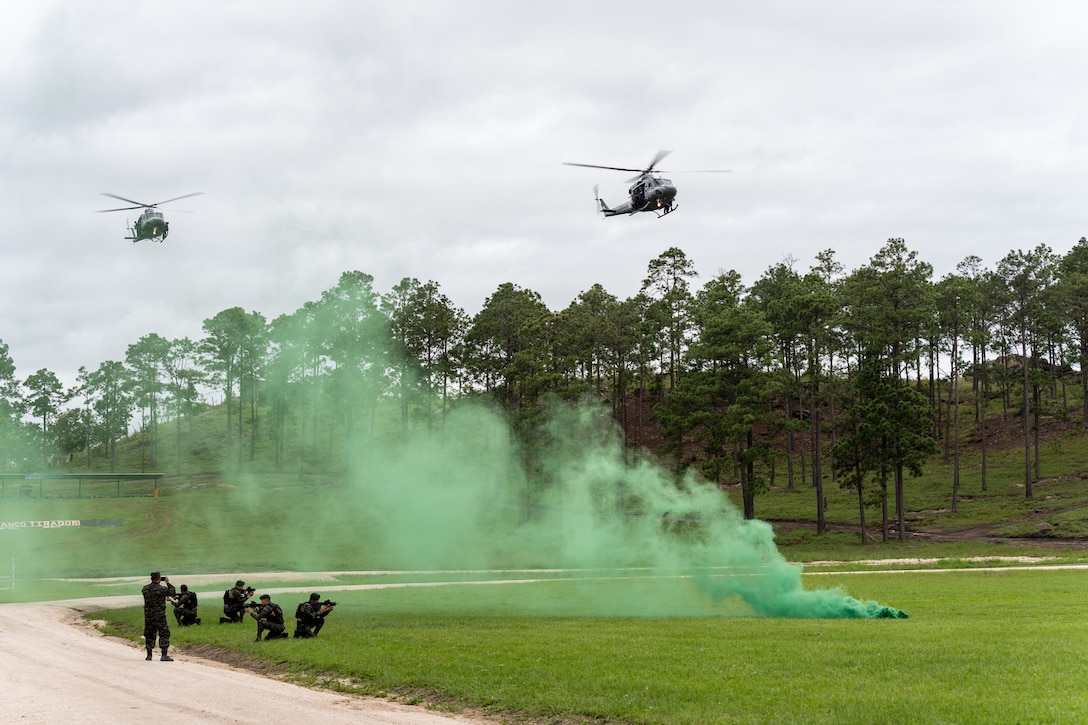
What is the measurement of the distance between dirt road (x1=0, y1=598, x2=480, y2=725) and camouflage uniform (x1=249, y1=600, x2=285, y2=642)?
7.31 ft

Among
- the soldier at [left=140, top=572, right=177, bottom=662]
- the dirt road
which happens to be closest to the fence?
the dirt road

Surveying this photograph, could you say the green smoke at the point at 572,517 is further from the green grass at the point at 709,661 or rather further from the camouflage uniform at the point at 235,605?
the camouflage uniform at the point at 235,605

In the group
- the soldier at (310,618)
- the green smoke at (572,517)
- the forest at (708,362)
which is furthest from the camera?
the forest at (708,362)

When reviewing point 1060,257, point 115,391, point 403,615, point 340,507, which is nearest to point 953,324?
point 1060,257

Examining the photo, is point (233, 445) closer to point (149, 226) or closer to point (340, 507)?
point (340, 507)

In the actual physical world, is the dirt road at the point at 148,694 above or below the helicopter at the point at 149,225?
below

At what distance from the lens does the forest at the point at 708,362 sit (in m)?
67.9

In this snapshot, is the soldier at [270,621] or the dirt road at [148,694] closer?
the dirt road at [148,694]

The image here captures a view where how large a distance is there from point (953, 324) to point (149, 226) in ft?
238

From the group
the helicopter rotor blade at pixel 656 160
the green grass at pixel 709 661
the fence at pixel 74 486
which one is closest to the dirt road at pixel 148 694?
the green grass at pixel 709 661

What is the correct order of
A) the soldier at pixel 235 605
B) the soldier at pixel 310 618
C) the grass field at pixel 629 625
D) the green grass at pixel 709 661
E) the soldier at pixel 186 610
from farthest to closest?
the soldier at pixel 235 605 → the soldier at pixel 186 610 → the soldier at pixel 310 618 → the grass field at pixel 629 625 → the green grass at pixel 709 661

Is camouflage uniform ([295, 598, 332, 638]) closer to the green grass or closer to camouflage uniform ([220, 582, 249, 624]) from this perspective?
the green grass

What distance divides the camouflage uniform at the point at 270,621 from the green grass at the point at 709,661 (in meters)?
0.66

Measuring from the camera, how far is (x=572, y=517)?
2117 inches
